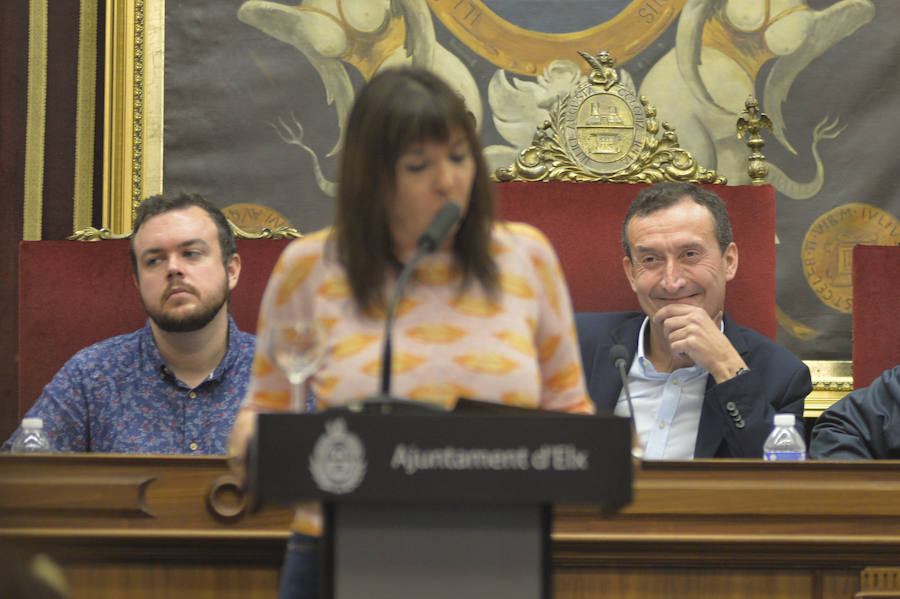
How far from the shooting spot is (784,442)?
212 centimetres

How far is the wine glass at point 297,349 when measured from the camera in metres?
1.26

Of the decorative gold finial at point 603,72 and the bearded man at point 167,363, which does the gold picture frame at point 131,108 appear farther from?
the decorative gold finial at point 603,72

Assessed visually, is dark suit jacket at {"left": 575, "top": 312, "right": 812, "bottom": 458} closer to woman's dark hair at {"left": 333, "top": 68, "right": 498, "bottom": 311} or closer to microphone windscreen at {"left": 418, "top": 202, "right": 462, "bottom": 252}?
woman's dark hair at {"left": 333, "top": 68, "right": 498, "bottom": 311}

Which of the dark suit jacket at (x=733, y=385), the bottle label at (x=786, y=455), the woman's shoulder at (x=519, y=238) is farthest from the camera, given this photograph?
the dark suit jacket at (x=733, y=385)

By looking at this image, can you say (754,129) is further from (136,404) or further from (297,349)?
(297,349)

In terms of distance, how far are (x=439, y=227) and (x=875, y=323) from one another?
184 cm

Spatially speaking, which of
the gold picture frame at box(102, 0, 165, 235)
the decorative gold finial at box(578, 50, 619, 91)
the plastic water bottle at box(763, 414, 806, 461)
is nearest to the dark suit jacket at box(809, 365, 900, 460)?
the plastic water bottle at box(763, 414, 806, 461)

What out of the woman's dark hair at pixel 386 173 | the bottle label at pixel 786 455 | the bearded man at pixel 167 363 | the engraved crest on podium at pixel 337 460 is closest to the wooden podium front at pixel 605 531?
the bottle label at pixel 786 455

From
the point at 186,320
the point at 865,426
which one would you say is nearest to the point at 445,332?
the point at 186,320

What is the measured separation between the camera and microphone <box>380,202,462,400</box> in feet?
3.89

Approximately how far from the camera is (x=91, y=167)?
12.2 feet

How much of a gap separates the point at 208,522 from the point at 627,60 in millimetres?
2429

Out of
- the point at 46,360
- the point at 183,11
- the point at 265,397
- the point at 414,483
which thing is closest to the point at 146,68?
the point at 183,11

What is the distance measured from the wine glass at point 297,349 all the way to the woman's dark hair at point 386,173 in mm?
70
